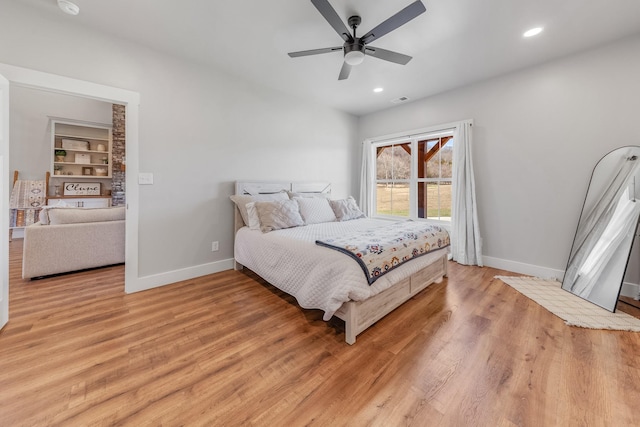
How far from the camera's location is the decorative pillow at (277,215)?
2.80 meters

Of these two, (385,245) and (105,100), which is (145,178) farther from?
(385,245)

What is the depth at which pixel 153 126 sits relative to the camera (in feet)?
8.75

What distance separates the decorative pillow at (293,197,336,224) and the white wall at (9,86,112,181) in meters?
4.85

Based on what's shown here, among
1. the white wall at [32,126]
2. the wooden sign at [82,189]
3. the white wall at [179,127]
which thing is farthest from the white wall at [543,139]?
the wooden sign at [82,189]

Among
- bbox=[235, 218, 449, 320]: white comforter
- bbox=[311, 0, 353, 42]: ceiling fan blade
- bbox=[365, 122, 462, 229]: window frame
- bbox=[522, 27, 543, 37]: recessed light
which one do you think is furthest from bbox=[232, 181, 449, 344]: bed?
bbox=[522, 27, 543, 37]: recessed light

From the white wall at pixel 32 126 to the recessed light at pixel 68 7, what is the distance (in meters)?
3.43

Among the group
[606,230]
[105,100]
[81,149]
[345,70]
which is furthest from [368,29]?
[81,149]

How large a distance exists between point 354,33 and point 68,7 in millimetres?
2355

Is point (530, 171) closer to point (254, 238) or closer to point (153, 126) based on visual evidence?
point (254, 238)

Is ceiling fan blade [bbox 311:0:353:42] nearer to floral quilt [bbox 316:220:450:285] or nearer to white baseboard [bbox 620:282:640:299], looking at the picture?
floral quilt [bbox 316:220:450:285]

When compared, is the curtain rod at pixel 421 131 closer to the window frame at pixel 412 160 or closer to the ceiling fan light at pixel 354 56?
the window frame at pixel 412 160

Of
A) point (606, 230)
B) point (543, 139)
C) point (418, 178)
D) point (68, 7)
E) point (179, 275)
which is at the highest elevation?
point (68, 7)

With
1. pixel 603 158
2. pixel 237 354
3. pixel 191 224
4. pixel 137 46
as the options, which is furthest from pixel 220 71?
pixel 603 158

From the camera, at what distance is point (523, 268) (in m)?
3.15
